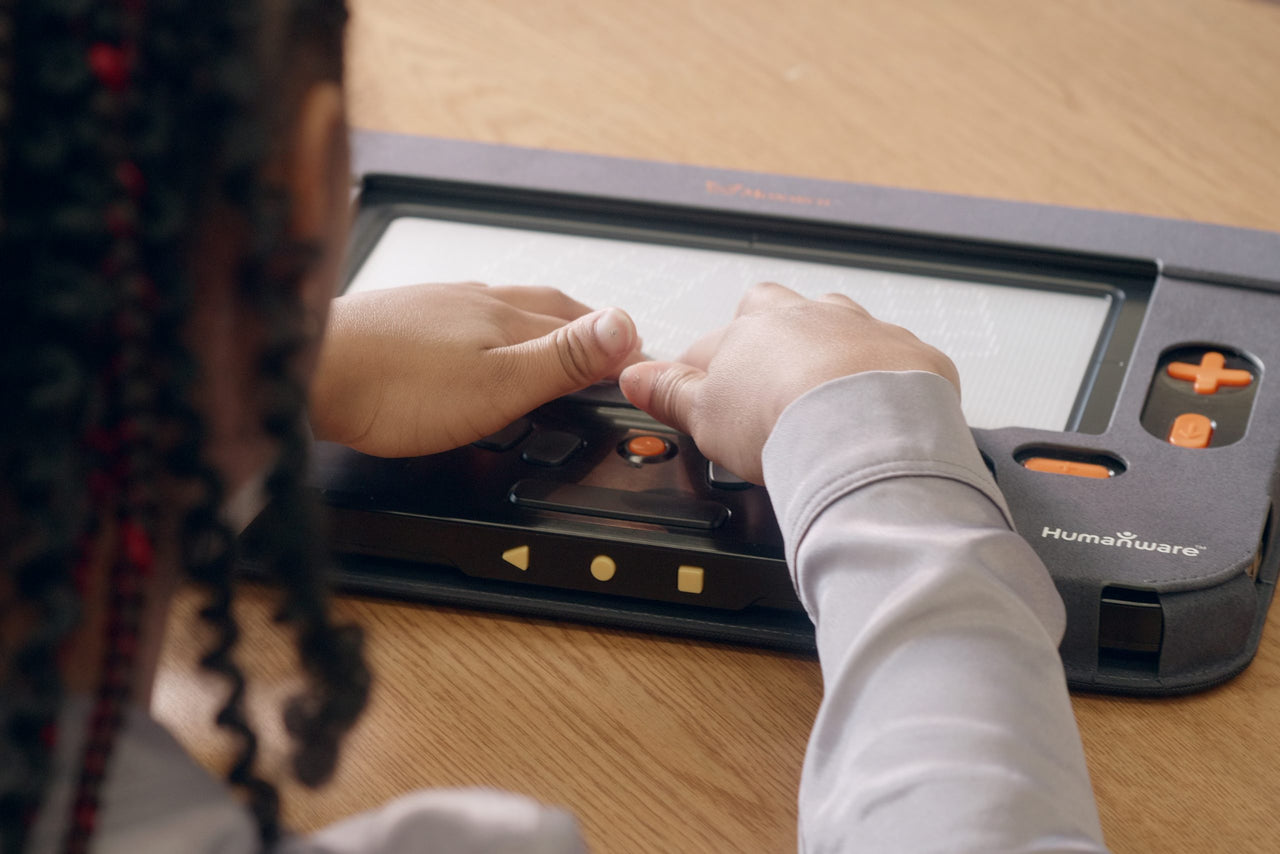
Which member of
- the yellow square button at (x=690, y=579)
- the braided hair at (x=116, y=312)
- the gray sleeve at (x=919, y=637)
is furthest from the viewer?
the yellow square button at (x=690, y=579)

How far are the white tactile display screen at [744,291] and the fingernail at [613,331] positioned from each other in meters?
0.06

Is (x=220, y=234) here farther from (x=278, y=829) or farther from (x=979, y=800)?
(x=979, y=800)

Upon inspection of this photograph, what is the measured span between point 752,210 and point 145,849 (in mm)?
546

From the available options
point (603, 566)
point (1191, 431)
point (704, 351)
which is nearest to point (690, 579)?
point (603, 566)

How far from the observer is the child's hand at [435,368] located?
58cm

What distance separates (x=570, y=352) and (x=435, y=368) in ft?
0.21

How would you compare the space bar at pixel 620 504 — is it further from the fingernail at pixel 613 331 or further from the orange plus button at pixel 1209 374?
the orange plus button at pixel 1209 374

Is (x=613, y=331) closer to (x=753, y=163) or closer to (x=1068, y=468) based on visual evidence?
(x=1068, y=468)

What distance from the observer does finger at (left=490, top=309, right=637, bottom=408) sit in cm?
59

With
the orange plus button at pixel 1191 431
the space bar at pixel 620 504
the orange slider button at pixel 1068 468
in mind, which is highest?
the orange plus button at pixel 1191 431

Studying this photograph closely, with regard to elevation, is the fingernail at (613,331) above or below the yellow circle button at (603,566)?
above

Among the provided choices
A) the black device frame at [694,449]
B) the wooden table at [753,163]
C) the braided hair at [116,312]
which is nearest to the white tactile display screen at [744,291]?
the black device frame at [694,449]

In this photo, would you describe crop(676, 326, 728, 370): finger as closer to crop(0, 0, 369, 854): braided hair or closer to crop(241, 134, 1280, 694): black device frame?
crop(241, 134, 1280, 694): black device frame

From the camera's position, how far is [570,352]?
597mm
